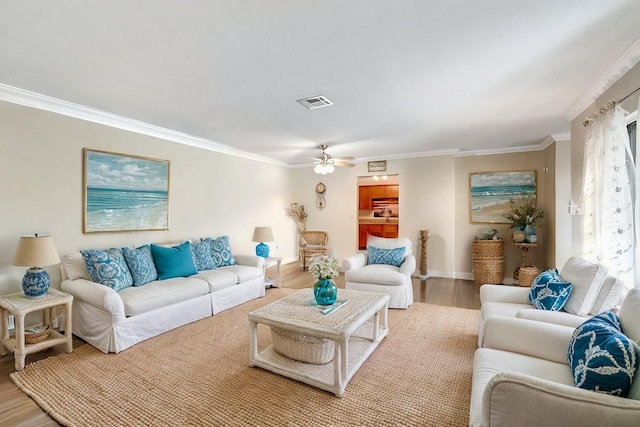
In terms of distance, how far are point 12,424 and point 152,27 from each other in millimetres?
2657

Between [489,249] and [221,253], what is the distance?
4.58 metres

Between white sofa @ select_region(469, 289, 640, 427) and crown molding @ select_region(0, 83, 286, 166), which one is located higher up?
crown molding @ select_region(0, 83, 286, 166)

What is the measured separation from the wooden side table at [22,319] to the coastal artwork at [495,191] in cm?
624

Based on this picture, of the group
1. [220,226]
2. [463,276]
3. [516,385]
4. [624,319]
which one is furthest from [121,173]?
[463,276]

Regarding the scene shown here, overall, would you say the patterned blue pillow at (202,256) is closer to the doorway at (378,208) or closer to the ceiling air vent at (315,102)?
the ceiling air vent at (315,102)

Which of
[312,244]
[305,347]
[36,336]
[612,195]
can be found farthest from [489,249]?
[36,336]

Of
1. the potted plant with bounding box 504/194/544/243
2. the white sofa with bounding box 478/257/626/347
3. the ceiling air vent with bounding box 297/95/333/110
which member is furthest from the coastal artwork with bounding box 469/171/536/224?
the ceiling air vent with bounding box 297/95/333/110

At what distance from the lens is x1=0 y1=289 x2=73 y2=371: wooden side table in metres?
2.55

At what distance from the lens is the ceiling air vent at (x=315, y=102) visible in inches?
124

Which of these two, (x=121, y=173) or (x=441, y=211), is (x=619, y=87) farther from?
(x=121, y=173)

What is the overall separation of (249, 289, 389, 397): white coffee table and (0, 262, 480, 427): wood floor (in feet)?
4.69

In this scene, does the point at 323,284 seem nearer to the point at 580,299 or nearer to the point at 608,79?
the point at 580,299

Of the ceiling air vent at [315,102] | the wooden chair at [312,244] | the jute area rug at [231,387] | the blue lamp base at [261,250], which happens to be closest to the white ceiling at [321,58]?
the ceiling air vent at [315,102]

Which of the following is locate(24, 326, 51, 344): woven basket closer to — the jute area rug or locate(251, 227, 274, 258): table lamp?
the jute area rug
